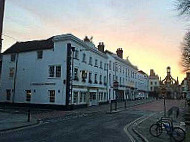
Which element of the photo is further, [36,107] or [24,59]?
[24,59]

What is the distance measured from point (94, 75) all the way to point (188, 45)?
16.7m

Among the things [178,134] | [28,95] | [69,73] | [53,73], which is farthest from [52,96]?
[178,134]

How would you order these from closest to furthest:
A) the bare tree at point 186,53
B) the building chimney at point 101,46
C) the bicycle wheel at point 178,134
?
the bicycle wheel at point 178,134
the bare tree at point 186,53
the building chimney at point 101,46

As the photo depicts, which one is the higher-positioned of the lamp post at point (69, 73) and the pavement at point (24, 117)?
the lamp post at point (69, 73)

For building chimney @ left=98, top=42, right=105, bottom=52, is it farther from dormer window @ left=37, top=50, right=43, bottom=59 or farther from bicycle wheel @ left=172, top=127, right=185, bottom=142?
bicycle wheel @ left=172, top=127, right=185, bottom=142

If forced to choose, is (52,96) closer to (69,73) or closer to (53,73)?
(53,73)

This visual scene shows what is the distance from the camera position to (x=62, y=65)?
34000 mm

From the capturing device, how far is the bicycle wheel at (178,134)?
11797mm

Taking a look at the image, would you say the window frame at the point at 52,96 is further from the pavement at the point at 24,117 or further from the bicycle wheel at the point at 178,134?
the bicycle wheel at the point at 178,134

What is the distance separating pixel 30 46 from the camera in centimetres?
3909

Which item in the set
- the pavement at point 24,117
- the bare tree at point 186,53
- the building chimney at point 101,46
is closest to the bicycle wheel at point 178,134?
the pavement at point 24,117

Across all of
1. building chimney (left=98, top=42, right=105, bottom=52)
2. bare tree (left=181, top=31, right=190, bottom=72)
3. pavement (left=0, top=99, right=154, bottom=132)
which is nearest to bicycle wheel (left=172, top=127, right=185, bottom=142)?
pavement (left=0, top=99, right=154, bottom=132)

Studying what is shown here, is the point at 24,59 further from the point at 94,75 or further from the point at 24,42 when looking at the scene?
the point at 94,75

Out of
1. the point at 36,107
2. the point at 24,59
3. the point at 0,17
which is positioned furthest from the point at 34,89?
the point at 0,17
